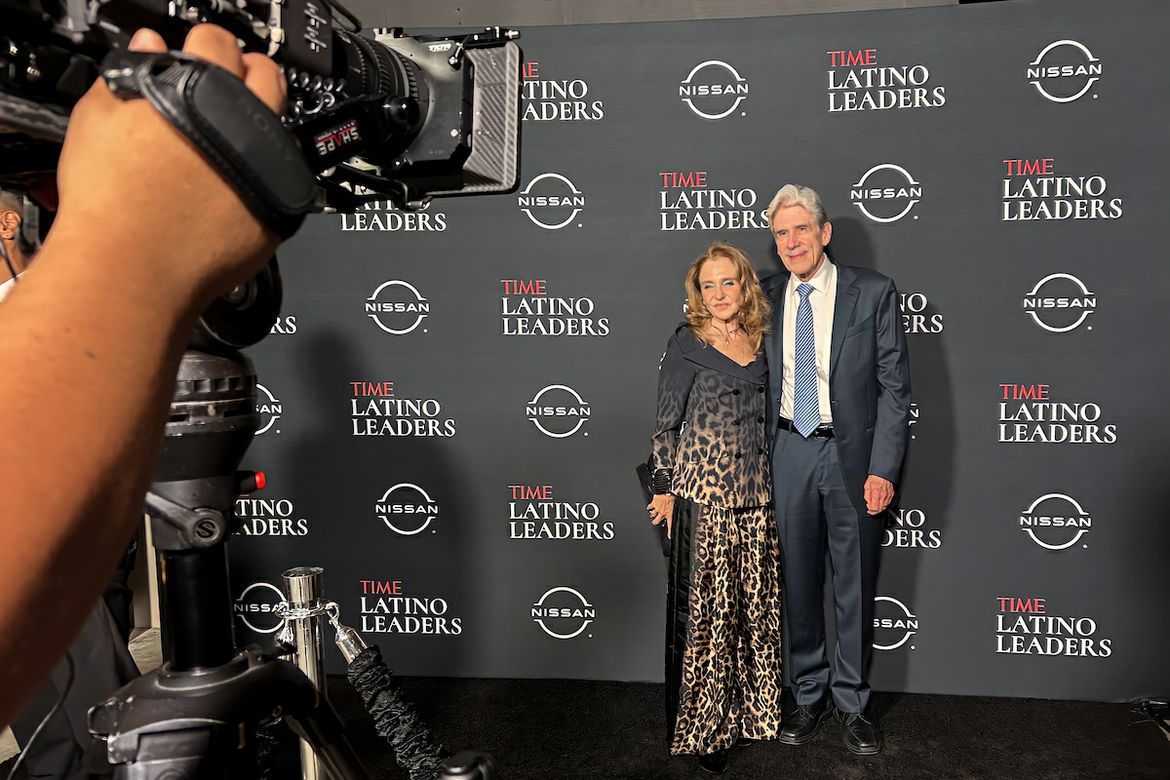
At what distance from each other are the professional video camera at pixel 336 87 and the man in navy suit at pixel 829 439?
180cm

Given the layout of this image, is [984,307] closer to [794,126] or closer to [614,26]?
[794,126]

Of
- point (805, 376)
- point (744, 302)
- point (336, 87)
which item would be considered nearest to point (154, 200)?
point (336, 87)

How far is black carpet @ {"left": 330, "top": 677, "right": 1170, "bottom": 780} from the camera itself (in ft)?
7.63

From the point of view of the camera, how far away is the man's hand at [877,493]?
2508mm

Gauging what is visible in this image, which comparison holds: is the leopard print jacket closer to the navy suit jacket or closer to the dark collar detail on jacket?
the dark collar detail on jacket

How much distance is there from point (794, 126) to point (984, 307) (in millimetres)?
874

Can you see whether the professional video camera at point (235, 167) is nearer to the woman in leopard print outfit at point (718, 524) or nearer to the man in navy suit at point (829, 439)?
the woman in leopard print outfit at point (718, 524)

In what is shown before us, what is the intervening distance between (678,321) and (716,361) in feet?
1.44

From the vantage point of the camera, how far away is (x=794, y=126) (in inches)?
109

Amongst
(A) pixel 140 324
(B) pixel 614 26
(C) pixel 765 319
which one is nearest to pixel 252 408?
(A) pixel 140 324

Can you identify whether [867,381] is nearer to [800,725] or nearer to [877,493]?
[877,493]

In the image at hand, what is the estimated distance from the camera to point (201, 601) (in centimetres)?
80

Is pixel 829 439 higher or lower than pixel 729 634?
higher

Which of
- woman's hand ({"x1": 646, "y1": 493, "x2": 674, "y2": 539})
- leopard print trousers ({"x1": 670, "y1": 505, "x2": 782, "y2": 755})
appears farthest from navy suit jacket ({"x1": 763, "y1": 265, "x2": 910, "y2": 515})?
woman's hand ({"x1": 646, "y1": 493, "x2": 674, "y2": 539})
